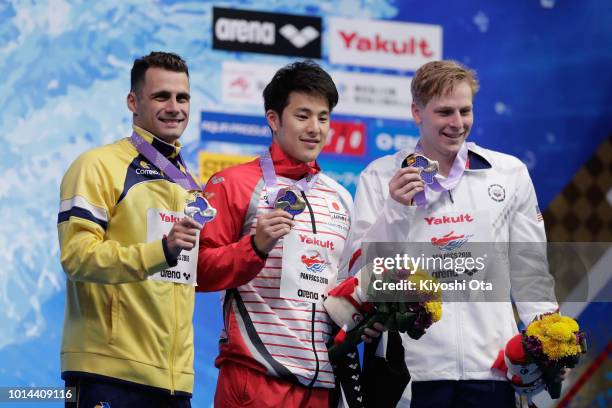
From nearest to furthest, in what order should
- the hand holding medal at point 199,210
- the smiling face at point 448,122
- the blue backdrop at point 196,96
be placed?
the hand holding medal at point 199,210
the smiling face at point 448,122
the blue backdrop at point 196,96

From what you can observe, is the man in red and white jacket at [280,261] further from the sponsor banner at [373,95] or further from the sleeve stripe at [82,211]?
the sponsor banner at [373,95]

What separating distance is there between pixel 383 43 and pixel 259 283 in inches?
110

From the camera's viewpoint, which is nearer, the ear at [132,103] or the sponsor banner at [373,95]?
the ear at [132,103]

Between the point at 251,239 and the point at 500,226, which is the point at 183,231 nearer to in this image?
the point at 251,239

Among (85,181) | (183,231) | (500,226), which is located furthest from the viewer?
(500,226)

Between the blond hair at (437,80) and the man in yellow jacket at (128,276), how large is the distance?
2.76 feet

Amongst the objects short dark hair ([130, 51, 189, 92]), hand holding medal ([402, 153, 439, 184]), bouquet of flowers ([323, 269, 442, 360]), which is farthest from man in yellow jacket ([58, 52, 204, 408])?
hand holding medal ([402, 153, 439, 184])

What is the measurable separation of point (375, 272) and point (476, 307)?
1.23ft

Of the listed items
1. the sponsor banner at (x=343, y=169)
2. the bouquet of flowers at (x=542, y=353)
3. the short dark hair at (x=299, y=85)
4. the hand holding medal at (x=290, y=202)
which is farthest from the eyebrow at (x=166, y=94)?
the sponsor banner at (x=343, y=169)

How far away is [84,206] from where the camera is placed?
291cm

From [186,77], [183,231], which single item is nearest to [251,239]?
[183,231]

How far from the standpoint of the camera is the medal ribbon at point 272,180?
10.1ft

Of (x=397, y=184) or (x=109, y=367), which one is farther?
(x=397, y=184)

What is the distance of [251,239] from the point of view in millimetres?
2889
